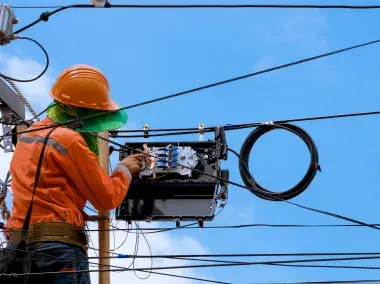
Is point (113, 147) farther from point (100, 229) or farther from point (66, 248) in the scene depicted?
point (66, 248)

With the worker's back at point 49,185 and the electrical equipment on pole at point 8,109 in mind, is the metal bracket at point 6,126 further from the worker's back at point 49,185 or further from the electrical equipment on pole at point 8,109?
the worker's back at point 49,185

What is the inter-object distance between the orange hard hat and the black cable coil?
1.25 meters

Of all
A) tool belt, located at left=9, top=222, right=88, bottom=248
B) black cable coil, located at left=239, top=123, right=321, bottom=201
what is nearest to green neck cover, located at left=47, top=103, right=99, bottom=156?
tool belt, located at left=9, top=222, right=88, bottom=248

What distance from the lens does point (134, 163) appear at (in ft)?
26.0

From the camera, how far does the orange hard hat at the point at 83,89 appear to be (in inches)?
307

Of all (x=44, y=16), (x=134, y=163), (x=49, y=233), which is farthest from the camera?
(x=134, y=163)

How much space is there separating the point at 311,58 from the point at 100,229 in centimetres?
236

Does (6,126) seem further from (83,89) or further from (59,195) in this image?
(59,195)

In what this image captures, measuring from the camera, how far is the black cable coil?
786 centimetres

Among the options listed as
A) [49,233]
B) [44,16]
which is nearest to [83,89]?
[44,16]

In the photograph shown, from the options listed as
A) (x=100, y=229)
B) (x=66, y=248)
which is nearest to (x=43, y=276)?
Answer: (x=66, y=248)

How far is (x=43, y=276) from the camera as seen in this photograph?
702 centimetres

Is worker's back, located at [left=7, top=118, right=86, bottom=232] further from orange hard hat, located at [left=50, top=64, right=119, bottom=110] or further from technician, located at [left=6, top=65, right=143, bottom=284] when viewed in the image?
orange hard hat, located at [left=50, top=64, right=119, bottom=110]

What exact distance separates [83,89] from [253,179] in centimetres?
171
